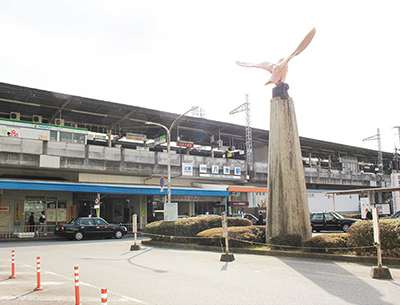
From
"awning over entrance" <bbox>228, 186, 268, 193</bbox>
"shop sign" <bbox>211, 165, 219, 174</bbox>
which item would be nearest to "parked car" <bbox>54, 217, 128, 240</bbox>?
"awning over entrance" <bbox>228, 186, 268, 193</bbox>

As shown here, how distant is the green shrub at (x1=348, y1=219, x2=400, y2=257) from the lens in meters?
10.6

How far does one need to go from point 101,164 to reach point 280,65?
67.1ft

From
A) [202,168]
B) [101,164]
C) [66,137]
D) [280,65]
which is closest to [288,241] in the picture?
[280,65]

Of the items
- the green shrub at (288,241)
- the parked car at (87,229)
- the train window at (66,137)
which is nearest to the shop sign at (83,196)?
the train window at (66,137)

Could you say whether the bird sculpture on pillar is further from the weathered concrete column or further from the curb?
the curb

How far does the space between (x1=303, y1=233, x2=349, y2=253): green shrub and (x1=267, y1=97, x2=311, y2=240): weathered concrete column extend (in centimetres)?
111

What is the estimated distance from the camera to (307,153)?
56.7 m

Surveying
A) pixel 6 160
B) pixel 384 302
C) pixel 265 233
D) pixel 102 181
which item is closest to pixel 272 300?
pixel 384 302

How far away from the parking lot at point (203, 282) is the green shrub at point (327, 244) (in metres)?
0.76

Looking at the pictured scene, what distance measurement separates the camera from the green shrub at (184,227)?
722 inches

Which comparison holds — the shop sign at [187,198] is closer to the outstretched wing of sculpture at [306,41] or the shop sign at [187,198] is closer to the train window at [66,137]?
the train window at [66,137]

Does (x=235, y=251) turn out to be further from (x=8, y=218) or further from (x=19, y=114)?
(x=19, y=114)

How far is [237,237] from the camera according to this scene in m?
15.3

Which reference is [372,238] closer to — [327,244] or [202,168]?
[327,244]
